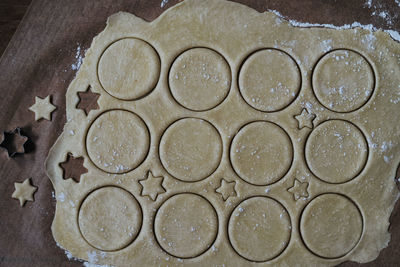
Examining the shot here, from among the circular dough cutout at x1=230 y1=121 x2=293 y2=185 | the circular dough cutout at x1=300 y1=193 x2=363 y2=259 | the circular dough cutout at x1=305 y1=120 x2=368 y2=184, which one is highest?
the circular dough cutout at x1=305 y1=120 x2=368 y2=184

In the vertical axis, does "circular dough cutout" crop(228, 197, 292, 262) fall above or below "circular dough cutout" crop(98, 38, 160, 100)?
below

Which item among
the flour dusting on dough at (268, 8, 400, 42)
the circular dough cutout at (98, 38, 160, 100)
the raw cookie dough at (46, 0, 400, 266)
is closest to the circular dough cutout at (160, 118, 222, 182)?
the raw cookie dough at (46, 0, 400, 266)

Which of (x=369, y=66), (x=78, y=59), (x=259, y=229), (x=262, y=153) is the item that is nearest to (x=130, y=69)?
(x=78, y=59)

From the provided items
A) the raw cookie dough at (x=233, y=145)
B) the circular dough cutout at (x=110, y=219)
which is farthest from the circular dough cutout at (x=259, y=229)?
the circular dough cutout at (x=110, y=219)

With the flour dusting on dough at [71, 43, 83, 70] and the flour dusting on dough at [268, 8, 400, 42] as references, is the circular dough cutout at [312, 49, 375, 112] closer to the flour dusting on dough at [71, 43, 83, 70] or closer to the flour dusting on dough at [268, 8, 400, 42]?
the flour dusting on dough at [268, 8, 400, 42]

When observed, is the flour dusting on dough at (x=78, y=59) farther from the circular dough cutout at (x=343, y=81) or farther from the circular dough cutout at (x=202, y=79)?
the circular dough cutout at (x=343, y=81)

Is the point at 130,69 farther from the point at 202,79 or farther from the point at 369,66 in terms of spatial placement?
the point at 369,66
